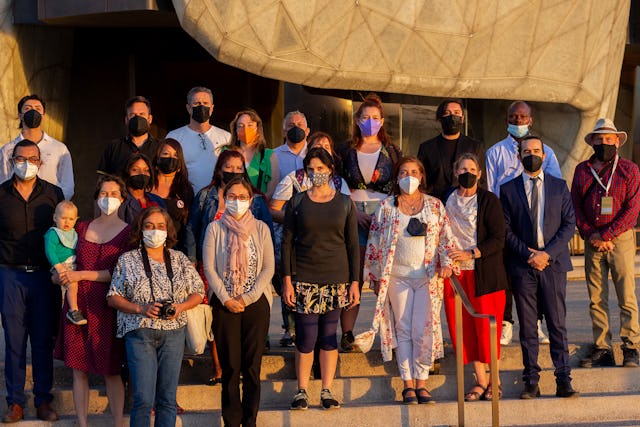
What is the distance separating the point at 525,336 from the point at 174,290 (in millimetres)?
2898

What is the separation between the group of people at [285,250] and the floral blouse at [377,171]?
0.01 meters

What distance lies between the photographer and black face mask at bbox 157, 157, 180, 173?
836 centimetres

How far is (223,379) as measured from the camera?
7883mm

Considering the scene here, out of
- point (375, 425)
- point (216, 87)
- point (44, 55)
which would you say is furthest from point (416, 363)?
point (216, 87)

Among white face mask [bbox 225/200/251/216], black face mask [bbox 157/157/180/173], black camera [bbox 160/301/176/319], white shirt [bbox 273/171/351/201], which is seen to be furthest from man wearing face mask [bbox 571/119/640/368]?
black camera [bbox 160/301/176/319]

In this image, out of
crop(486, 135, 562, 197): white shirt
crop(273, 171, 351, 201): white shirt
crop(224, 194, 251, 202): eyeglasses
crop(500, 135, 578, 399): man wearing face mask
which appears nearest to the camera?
crop(224, 194, 251, 202): eyeglasses

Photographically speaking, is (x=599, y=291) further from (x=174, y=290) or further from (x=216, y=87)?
(x=216, y=87)

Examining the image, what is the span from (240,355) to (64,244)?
5.02 ft

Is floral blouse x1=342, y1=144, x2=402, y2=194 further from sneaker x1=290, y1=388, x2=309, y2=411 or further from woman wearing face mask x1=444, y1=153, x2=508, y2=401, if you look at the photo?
sneaker x1=290, y1=388, x2=309, y2=411

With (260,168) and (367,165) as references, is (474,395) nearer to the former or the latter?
(367,165)

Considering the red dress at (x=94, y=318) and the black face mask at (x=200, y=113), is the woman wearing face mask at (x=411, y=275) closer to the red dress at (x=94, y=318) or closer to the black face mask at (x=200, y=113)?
the black face mask at (x=200, y=113)

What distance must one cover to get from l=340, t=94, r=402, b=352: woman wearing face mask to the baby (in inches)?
88.8

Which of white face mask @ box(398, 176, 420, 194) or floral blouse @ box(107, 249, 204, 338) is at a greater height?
white face mask @ box(398, 176, 420, 194)

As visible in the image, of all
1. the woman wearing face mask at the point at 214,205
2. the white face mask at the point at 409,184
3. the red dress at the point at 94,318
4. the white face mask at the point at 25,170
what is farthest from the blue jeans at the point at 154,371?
the white face mask at the point at 409,184
